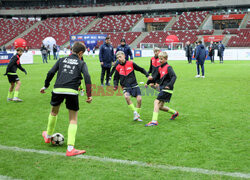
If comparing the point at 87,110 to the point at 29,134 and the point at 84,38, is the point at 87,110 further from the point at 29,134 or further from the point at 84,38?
the point at 84,38

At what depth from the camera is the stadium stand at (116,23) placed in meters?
64.1

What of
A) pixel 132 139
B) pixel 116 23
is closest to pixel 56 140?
pixel 132 139

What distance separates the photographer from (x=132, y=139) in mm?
5504

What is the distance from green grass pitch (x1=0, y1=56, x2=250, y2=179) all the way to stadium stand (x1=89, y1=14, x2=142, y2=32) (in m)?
56.2

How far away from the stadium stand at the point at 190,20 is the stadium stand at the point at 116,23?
10246 millimetres

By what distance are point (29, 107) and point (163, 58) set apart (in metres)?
4.71

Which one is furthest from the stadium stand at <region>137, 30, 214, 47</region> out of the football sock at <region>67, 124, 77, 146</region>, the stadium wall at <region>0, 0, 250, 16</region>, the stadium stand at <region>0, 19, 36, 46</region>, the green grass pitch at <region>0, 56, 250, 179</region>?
the football sock at <region>67, 124, 77, 146</region>

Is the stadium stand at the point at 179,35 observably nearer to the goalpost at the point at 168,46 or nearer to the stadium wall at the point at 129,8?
the stadium wall at the point at 129,8

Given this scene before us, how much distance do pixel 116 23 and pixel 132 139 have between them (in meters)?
62.9

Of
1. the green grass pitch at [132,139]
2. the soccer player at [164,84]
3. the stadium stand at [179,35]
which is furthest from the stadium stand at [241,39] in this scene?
the soccer player at [164,84]

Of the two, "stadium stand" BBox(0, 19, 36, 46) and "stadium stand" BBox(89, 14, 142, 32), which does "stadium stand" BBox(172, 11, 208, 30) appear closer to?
"stadium stand" BBox(89, 14, 142, 32)

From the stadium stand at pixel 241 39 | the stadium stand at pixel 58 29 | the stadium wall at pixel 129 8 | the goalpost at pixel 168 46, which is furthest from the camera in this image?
the stadium stand at pixel 58 29

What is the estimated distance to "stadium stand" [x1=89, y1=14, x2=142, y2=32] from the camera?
6412 cm

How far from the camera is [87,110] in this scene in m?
8.38
